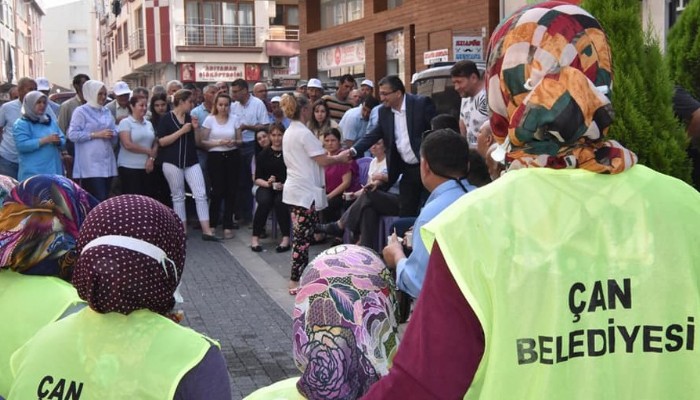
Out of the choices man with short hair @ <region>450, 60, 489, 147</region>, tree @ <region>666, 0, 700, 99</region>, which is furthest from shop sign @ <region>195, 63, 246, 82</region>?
tree @ <region>666, 0, 700, 99</region>

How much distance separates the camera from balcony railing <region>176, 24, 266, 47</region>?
1997 inches

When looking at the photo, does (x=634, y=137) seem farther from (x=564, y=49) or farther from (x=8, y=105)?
(x=8, y=105)

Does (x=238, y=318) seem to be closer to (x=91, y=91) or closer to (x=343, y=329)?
(x=91, y=91)

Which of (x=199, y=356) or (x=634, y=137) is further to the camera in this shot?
(x=634, y=137)

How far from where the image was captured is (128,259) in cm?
231

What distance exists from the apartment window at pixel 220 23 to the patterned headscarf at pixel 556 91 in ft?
165

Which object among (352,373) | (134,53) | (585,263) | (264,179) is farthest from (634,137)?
(134,53)

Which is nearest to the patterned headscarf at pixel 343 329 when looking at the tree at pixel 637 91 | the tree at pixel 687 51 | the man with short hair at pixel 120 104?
the tree at pixel 637 91

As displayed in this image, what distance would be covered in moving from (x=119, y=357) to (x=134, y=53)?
185 feet

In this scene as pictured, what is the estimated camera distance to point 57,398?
2363mm

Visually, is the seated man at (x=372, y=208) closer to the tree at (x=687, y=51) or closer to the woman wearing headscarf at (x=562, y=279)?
the tree at (x=687, y=51)

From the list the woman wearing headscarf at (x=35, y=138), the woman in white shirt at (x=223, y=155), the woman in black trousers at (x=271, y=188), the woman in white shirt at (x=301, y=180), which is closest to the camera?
the woman in white shirt at (x=301, y=180)

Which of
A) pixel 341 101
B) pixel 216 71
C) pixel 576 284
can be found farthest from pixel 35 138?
pixel 216 71

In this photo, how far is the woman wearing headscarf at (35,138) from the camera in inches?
423
